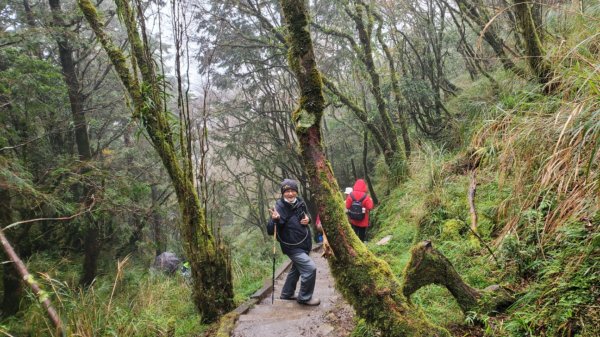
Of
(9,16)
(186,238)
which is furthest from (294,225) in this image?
(9,16)

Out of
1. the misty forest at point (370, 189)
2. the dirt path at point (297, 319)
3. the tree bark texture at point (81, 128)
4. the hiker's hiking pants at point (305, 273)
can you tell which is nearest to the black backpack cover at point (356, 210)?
the misty forest at point (370, 189)

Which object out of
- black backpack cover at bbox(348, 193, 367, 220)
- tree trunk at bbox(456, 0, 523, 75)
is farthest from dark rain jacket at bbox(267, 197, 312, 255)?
tree trunk at bbox(456, 0, 523, 75)

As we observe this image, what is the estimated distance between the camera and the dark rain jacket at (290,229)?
4664 millimetres

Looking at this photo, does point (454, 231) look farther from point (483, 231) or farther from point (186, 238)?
point (186, 238)

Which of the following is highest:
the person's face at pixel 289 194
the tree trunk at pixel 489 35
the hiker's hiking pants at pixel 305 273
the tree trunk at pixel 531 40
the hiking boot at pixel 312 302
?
the tree trunk at pixel 489 35

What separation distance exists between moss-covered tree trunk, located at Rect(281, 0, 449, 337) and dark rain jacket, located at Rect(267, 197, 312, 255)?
1985 millimetres

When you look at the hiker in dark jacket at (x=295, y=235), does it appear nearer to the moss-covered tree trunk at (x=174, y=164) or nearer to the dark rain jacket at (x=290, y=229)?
the dark rain jacket at (x=290, y=229)

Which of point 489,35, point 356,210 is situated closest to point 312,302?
point 356,210

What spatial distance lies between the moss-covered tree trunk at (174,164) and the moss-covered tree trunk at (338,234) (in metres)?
2.18

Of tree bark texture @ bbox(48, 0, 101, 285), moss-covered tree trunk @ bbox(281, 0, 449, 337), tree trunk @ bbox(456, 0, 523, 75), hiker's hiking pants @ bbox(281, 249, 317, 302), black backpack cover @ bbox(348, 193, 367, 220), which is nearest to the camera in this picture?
moss-covered tree trunk @ bbox(281, 0, 449, 337)

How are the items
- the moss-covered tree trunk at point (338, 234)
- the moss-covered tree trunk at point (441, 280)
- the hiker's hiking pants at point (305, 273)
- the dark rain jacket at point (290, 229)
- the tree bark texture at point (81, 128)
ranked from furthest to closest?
the tree bark texture at point (81, 128) < the dark rain jacket at point (290, 229) < the hiker's hiking pants at point (305, 273) < the moss-covered tree trunk at point (441, 280) < the moss-covered tree trunk at point (338, 234)

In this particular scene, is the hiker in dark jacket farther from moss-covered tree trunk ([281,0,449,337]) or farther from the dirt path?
moss-covered tree trunk ([281,0,449,337])

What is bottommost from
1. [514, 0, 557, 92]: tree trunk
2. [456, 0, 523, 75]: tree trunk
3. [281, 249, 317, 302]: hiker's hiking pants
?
[281, 249, 317, 302]: hiker's hiking pants

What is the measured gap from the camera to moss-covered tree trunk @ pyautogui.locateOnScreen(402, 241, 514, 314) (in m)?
2.63
